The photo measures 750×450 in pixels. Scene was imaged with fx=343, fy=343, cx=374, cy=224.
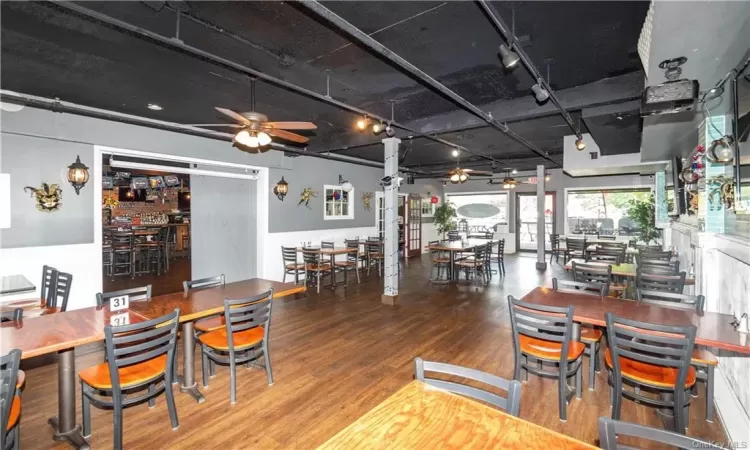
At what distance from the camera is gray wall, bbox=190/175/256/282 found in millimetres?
6539

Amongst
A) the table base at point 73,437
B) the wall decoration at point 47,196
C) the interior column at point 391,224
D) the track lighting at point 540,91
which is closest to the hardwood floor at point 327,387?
the table base at point 73,437

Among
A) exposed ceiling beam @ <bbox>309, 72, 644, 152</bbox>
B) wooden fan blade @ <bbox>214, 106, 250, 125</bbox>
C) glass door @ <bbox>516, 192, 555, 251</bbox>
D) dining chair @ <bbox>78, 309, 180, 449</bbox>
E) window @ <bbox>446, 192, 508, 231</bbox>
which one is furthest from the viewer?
window @ <bbox>446, 192, 508, 231</bbox>

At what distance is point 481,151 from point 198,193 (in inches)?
251

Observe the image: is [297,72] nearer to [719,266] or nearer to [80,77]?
[80,77]

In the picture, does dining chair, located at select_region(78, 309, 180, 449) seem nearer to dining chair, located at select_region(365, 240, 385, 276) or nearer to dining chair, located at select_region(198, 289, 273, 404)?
dining chair, located at select_region(198, 289, 273, 404)

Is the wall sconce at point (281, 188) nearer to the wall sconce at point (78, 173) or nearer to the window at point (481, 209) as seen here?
the wall sconce at point (78, 173)

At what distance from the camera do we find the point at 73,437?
230cm

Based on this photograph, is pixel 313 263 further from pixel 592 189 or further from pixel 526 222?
pixel 592 189

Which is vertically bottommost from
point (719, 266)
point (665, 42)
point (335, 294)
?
point (335, 294)

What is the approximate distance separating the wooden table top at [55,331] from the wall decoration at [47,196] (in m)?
2.81

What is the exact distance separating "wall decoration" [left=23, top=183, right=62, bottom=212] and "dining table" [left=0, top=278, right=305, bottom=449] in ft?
9.09

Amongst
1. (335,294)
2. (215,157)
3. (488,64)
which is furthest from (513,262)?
(215,157)

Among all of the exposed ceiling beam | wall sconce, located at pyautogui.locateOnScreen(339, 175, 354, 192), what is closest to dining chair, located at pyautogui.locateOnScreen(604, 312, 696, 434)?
the exposed ceiling beam

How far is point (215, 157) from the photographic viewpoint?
253 inches
